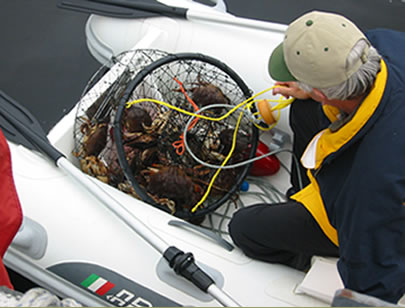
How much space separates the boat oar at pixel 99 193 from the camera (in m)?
0.99

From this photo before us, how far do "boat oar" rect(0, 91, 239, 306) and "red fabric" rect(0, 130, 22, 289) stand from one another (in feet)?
1.04

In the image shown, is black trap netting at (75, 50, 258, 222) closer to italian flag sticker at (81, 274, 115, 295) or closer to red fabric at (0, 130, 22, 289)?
italian flag sticker at (81, 274, 115, 295)

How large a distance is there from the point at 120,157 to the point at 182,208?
0.83 feet

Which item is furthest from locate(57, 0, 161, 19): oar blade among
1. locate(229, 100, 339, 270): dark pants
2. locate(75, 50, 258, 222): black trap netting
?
locate(229, 100, 339, 270): dark pants

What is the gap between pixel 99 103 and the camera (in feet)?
4.43

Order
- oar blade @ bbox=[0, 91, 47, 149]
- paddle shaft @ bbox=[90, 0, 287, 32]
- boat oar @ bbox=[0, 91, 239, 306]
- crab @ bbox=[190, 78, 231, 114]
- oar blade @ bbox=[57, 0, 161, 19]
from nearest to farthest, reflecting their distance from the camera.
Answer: boat oar @ bbox=[0, 91, 239, 306]
oar blade @ bbox=[0, 91, 47, 149]
crab @ bbox=[190, 78, 231, 114]
paddle shaft @ bbox=[90, 0, 287, 32]
oar blade @ bbox=[57, 0, 161, 19]

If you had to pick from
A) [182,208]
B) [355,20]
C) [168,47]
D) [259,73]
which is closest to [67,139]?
[182,208]

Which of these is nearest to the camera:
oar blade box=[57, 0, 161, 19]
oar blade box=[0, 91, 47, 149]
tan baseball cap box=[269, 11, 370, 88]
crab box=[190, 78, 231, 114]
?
tan baseball cap box=[269, 11, 370, 88]

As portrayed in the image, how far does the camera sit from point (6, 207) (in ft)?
2.57

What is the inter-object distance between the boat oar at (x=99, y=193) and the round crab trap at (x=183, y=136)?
0.38ft

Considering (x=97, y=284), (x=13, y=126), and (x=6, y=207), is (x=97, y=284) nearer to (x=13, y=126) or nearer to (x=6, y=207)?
(x=6, y=207)

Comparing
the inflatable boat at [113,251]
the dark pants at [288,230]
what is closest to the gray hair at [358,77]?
the dark pants at [288,230]

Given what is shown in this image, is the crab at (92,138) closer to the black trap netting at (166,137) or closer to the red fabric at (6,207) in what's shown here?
the black trap netting at (166,137)

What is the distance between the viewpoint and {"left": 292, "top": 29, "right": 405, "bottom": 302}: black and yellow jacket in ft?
2.50
